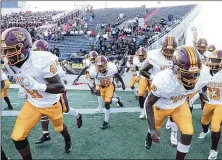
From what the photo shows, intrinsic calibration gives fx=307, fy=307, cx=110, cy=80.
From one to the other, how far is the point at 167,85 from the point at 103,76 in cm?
268

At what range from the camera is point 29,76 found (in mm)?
3410

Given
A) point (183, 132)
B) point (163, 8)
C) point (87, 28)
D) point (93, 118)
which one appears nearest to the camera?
point (183, 132)

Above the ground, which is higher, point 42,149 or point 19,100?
point 42,149

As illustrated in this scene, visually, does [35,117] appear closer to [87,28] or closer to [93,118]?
[93,118]

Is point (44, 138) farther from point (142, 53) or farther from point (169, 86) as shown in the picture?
point (142, 53)

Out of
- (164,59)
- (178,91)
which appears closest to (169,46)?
(164,59)

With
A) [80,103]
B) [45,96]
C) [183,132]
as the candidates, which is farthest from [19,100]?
[183,132]

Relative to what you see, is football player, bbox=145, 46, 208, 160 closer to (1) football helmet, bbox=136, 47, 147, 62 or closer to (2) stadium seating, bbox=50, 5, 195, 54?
(1) football helmet, bbox=136, 47, 147, 62

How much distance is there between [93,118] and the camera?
6543 mm

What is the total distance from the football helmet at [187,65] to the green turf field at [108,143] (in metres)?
1.49

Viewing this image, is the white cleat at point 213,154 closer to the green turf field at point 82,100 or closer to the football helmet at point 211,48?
the green turf field at point 82,100

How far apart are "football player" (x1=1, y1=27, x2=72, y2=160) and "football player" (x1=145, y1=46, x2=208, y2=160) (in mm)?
1119

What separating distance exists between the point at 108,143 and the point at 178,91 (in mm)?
1734

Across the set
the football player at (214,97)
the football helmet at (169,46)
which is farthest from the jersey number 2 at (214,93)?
the football helmet at (169,46)
